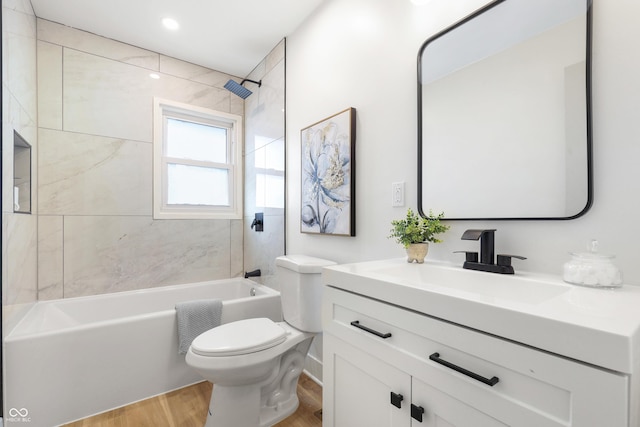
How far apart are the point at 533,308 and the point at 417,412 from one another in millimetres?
413

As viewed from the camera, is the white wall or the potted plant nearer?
the white wall

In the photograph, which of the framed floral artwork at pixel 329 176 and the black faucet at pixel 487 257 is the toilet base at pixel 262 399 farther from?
the black faucet at pixel 487 257

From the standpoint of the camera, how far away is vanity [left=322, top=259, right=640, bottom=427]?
1.65 ft

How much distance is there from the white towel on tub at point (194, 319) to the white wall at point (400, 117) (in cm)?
73

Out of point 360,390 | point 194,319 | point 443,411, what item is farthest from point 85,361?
point 443,411

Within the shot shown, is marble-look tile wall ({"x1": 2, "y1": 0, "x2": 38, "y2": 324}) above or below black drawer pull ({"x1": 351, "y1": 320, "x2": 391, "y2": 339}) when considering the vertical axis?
above

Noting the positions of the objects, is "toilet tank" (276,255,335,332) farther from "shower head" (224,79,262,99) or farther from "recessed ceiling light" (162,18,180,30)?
"recessed ceiling light" (162,18,180,30)

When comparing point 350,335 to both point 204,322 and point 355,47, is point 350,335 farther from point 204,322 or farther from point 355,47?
point 355,47

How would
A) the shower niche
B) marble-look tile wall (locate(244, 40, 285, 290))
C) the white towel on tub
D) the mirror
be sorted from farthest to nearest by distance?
marble-look tile wall (locate(244, 40, 285, 290)) → the white towel on tub → the shower niche → the mirror

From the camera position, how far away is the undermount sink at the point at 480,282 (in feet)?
2.80

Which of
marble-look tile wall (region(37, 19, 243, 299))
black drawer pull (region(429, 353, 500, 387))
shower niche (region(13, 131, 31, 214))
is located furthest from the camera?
marble-look tile wall (region(37, 19, 243, 299))

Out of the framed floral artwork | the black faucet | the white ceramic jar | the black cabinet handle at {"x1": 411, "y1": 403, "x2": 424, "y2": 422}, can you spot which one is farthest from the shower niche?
the white ceramic jar

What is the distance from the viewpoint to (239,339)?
56.6 inches

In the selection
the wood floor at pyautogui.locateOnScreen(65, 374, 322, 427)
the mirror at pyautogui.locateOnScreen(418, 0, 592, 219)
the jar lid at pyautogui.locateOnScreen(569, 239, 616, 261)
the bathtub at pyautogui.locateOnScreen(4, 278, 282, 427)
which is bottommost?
the wood floor at pyautogui.locateOnScreen(65, 374, 322, 427)
